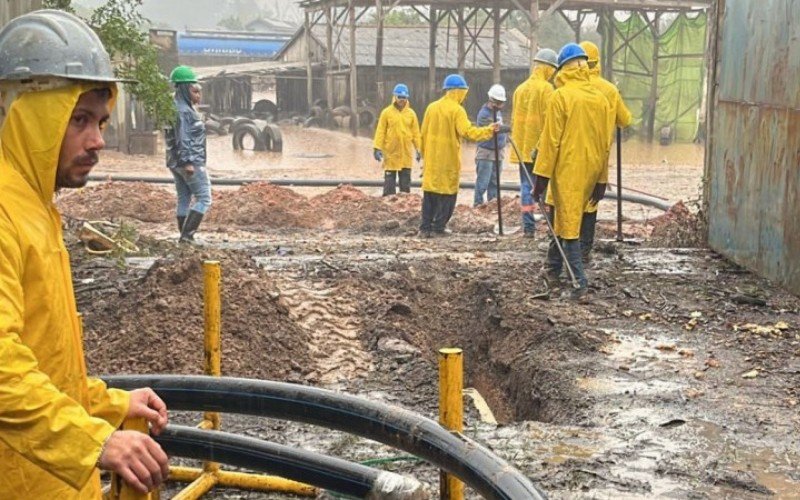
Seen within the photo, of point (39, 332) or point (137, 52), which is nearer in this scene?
point (39, 332)

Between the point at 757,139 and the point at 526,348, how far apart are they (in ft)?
11.7

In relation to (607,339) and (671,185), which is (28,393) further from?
(671,185)

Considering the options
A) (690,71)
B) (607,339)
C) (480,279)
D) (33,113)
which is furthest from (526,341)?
(690,71)

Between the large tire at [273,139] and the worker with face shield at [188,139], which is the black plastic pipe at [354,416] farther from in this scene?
the large tire at [273,139]

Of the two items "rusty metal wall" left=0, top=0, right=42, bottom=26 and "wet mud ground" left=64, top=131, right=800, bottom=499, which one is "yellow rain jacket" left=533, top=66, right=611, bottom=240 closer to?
"wet mud ground" left=64, top=131, right=800, bottom=499

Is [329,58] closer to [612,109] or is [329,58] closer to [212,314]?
[612,109]

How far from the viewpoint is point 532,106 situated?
34.6 feet

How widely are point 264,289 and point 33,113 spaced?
508cm

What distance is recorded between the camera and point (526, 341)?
6.77 m

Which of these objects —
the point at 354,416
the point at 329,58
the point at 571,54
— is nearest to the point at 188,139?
the point at 571,54

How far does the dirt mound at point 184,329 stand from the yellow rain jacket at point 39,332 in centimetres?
373

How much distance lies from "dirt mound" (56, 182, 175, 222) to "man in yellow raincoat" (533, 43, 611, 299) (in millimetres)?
7598

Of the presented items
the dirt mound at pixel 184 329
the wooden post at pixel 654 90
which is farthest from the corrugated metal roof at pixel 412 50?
the dirt mound at pixel 184 329

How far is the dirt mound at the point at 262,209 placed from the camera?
13742mm
